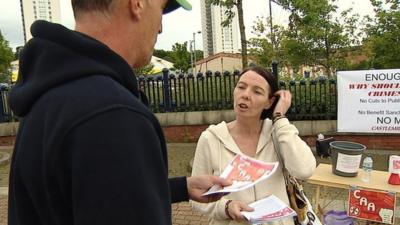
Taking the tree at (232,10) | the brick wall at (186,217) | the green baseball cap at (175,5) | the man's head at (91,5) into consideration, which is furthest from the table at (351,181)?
the tree at (232,10)

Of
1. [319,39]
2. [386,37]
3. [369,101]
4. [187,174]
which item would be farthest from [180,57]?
[187,174]

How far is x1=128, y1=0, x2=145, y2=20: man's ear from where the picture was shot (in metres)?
1.06

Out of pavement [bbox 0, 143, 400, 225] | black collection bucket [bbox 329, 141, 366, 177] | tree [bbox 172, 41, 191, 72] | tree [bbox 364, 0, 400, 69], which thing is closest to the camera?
black collection bucket [bbox 329, 141, 366, 177]

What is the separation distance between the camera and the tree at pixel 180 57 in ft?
162

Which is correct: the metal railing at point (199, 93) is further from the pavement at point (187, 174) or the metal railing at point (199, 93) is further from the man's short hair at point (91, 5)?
the man's short hair at point (91, 5)

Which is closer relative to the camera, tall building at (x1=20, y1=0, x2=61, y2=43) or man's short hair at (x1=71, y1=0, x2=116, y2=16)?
man's short hair at (x1=71, y1=0, x2=116, y2=16)

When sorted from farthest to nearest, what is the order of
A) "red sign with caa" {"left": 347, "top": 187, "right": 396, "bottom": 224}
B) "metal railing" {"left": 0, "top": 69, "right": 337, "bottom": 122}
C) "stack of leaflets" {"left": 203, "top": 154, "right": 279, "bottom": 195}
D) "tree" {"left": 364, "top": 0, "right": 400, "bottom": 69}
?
1. "tree" {"left": 364, "top": 0, "right": 400, "bottom": 69}
2. "metal railing" {"left": 0, "top": 69, "right": 337, "bottom": 122}
3. "red sign with caa" {"left": 347, "top": 187, "right": 396, "bottom": 224}
4. "stack of leaflets" {"left": 203, "top": 154, "right": 279, "bottom": 195}

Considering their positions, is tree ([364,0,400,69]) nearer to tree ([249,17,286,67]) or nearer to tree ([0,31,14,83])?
A: tree ([249,17,286,67])

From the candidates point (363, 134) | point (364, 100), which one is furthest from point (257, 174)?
point (363, 134)

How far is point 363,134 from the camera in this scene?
8445 mm

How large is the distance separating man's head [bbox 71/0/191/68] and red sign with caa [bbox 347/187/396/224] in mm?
2822

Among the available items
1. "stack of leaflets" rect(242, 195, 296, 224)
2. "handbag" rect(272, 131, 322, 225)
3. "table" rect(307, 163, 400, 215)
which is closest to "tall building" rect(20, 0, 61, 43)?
"table" rect(307, 163, 400, 215)

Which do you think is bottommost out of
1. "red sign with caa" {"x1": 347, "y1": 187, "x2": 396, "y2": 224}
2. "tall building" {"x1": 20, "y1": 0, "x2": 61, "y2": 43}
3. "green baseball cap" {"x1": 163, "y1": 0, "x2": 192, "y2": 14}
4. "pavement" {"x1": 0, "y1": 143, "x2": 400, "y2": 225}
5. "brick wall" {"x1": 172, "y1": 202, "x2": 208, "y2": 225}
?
"brick wall" {"x1": 172, "y1": 202, "x2": 208, "y2": 225}

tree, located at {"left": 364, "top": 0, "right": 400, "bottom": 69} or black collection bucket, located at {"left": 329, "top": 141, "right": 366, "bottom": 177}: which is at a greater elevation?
tree, located at {"left": 364, "top": 0, "right": 400, "bottom": 69}
